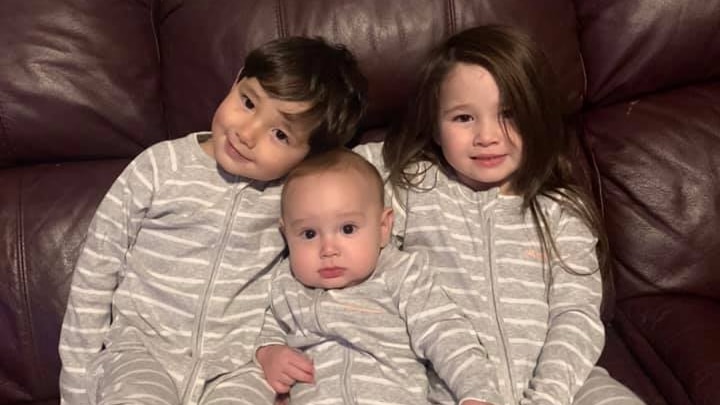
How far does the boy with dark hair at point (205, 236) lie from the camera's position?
1.39m

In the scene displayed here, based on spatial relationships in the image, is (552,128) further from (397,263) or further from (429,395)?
(429,395)

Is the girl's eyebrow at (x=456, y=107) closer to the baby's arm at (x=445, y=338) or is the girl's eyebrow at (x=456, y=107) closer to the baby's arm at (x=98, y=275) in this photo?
the baby's arm at (x=445, y=338)

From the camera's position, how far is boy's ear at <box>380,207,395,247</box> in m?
1.45

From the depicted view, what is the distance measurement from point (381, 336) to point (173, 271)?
1.26 feet

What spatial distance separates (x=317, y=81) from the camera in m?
1.40

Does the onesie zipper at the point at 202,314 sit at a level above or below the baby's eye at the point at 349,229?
below

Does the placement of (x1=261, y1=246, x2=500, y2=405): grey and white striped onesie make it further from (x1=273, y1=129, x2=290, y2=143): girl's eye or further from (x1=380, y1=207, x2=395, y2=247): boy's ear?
(x1=273, y1=129, x2=290, y2=143): girl's eye

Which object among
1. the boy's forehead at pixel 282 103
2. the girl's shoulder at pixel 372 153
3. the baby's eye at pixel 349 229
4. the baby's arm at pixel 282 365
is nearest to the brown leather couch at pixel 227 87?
the girl's shoulder at pixel 372 153

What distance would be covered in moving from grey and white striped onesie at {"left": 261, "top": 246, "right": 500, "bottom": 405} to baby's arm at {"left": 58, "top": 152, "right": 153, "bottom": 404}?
0.29 meters

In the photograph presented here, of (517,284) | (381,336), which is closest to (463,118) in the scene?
(517,284)

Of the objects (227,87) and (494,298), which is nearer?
(494,298)

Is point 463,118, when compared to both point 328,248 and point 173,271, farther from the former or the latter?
point 173,271

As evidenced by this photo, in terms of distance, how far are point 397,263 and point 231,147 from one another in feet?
1.15

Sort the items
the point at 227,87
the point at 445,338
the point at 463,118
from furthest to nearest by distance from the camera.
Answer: the point at 227,87, the point at 463,118, the point at 445,338
